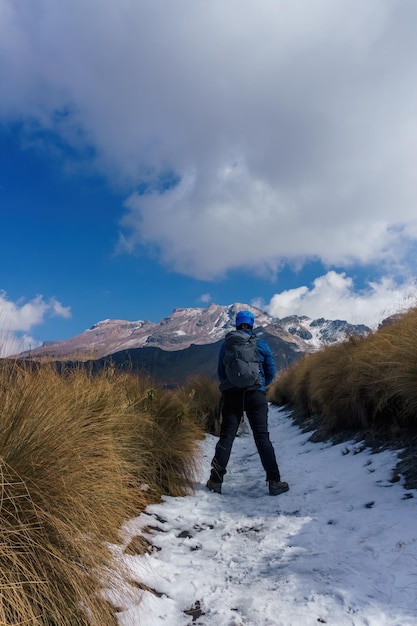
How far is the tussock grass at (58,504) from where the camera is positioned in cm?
184

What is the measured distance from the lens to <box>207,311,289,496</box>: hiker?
4.88 m

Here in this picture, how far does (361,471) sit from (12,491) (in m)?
3.80

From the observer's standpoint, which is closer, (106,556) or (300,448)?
(106,556)

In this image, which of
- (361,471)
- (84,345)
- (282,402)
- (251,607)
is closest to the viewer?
(251,607)

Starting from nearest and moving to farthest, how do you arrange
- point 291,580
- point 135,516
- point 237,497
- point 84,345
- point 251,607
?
point 251,607 < point 291,580 < point 135,516 < point 237,497 < point 84,345

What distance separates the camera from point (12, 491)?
6.93ft

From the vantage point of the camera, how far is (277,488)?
4547 millimetres

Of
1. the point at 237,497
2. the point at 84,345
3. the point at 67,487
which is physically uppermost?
the point at 84,345

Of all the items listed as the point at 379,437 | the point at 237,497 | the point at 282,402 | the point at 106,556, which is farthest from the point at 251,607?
the point at 282,402

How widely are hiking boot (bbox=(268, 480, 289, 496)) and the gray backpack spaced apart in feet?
3.98

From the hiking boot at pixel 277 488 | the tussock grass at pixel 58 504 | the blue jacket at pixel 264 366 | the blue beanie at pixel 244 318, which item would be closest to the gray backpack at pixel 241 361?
the blue jacket at pixel 264 366

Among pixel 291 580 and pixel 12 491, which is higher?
pixel 12 491

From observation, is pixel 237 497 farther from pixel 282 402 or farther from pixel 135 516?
pixel 282 402

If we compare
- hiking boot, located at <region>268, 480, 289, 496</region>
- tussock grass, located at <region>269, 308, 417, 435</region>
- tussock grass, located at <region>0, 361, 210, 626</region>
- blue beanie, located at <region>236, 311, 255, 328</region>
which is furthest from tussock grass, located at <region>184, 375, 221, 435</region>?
tussock grass, located at <region>0, 361, 210, 626</region>
